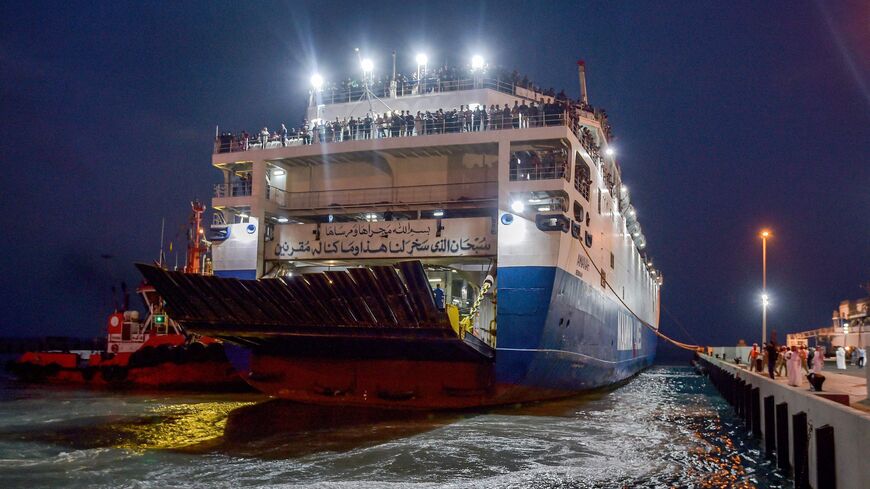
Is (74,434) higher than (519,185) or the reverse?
the reverse

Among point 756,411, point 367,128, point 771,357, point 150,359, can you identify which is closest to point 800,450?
point 756,411

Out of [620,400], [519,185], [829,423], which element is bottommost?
[620,400]

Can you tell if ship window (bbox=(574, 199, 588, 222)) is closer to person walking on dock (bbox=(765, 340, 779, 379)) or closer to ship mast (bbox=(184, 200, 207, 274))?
person walking on dock (bbox=(765, 340, 779, 379))

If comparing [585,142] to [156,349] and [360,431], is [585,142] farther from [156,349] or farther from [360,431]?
[156,349]

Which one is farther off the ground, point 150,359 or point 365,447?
point 150,359

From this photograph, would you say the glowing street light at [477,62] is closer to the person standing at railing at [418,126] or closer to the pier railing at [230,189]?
the person standing at railing at [418,126]

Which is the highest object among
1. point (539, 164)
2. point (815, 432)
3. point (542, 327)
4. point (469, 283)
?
point (539, 164)

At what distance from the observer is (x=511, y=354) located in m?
16.0

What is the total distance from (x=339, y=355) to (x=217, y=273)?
414 centimetres

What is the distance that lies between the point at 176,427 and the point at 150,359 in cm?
1169

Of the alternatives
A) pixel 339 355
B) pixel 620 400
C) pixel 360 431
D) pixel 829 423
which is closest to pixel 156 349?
pixel 339 355

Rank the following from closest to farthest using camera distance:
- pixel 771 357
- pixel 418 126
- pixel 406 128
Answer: pixel 771 357
pixel 418 126
pixel 406 128

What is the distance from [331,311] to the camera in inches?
591

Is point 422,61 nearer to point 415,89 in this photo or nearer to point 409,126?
point 415,89
